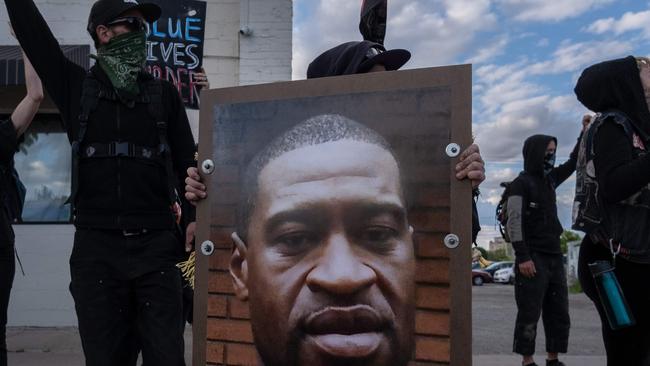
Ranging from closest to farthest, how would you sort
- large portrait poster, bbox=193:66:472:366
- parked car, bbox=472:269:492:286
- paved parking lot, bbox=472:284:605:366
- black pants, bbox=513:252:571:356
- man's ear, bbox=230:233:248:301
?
large portrait poster, bbox=193:66:472:366
man's ear, bbox=230:233:248:301
black pants, bbox=513:252:571:356
paved parking lot, bbox=472:284:605:366
parked car, bbox=472:269:492:286

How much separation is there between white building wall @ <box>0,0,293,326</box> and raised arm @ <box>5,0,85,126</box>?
14.9 ft

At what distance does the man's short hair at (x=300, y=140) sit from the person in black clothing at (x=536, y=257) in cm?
356

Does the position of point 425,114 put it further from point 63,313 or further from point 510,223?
point 63,313

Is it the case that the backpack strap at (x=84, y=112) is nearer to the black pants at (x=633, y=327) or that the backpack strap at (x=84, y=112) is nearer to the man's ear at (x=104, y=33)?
the man's ear at (x=104, y=33)

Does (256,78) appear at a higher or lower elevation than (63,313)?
higher

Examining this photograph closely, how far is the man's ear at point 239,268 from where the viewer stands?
2.18 metres

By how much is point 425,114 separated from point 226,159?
0.74m

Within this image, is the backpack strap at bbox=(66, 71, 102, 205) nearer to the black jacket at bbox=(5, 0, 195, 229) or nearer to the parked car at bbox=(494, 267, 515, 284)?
the black jacket at bbox=(5, 0, 195, 229)

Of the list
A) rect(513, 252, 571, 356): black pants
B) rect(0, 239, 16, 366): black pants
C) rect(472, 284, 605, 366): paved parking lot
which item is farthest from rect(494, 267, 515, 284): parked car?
rect(0, 239, 16, 366): black pants

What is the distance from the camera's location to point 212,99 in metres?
2.32

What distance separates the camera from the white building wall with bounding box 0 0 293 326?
7379 mm

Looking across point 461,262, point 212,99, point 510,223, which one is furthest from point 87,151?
point 510,223

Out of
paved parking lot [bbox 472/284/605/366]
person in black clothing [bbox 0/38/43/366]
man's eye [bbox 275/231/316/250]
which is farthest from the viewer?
paved parking lot [bbox 472/284/605/366]

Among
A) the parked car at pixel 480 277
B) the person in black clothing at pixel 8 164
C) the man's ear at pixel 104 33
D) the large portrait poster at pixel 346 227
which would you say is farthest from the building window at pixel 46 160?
the parked car at pixel 480 277
